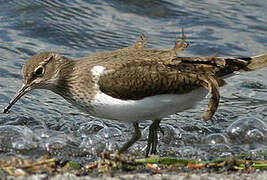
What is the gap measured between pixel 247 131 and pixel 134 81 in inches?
96.0

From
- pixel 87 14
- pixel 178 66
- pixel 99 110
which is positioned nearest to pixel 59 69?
pixel 99 110

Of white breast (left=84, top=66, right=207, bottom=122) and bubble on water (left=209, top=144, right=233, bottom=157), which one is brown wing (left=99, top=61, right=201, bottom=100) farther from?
bubble on water (left=209, top=144, right=233, bottom=157)

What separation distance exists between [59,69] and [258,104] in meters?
3.87

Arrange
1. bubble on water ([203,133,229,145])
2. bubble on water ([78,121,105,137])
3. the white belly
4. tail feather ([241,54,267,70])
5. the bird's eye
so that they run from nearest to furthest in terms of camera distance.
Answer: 1. the white belly
2. the bird's eye
3. tail feather ([241,54,267,70])
4. bubble on water ([203,133,229,145])
5. bubble on water ([78,121,105,137])

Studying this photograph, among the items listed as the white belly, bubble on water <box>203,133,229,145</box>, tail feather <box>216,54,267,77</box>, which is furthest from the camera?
bubble on water <box>203,133,229,145</box>

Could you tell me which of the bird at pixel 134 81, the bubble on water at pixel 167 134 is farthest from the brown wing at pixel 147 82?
the bubble on water at pixel 167 134

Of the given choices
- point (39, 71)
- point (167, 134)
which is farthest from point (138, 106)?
point (167, 134)

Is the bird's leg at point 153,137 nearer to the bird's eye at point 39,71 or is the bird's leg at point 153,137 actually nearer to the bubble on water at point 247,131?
the bubble on water at point 247,131

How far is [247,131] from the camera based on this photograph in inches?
325

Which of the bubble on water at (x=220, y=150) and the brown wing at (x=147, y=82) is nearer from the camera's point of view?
the brown wing at (x=147, y=82)

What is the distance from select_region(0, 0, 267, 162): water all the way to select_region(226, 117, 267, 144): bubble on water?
0.01m

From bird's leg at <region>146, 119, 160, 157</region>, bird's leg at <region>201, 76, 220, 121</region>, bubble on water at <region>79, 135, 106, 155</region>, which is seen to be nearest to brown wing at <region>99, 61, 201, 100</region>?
bird's leg at <region>201, 76, 220, 121</region>

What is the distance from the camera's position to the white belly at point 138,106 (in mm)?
6457

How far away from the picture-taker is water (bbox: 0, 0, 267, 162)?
7.67 meters
